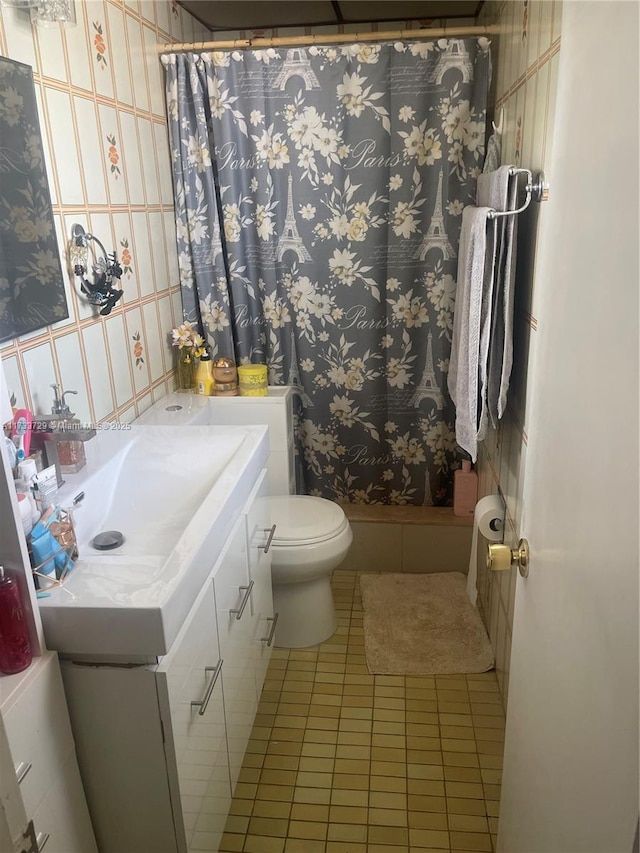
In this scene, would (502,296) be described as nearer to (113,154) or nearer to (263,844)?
(113,154)

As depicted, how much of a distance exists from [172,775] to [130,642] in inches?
11.9

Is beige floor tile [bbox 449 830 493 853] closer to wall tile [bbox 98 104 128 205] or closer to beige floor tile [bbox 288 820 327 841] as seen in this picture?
beige floor tile [bbox 288 820 327 841]

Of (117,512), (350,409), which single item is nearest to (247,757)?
(117,512)

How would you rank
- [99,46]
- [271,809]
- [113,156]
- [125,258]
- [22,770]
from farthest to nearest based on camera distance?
[125,258], [113,156], [99,46], [271,809], [22,770]

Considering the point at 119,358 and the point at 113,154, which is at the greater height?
the point at 113,154

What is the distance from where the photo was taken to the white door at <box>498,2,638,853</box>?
65 centimetres

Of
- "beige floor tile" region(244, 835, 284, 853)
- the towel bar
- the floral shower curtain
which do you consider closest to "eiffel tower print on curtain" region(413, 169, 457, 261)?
the floral shower curtain

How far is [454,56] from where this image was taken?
87.4 inches

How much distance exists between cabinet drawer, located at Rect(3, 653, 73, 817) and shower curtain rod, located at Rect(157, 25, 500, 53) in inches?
82.1

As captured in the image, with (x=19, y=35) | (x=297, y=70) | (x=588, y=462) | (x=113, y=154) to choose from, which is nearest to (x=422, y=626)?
(x=588, y=462)

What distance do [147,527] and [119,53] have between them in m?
1.45

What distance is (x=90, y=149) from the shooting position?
1.81 m

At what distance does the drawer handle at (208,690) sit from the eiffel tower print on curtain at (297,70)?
Result: 1.95 meters

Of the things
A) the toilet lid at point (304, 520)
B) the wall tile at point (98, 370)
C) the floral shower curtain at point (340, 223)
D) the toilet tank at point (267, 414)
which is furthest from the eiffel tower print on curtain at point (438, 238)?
the wall tile at point (98, 370)
